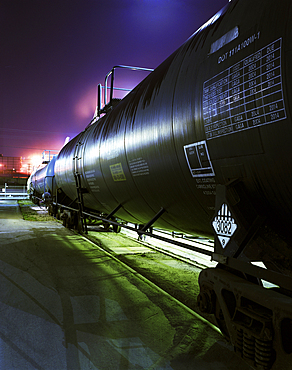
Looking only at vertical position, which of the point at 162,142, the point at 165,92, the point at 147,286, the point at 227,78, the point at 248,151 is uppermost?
the point at 165,92

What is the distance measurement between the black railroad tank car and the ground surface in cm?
66

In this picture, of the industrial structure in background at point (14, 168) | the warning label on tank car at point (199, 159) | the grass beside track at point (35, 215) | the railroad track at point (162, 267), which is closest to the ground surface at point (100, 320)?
the railroad track at point (162, 267)

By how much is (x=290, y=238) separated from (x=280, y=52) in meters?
1.39

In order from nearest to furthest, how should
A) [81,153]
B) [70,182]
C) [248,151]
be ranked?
[248,151]
[81,153]
[70,182]

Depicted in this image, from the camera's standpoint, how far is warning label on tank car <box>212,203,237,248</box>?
7.78 ft

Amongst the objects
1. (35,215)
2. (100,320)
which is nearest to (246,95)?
(100,320)

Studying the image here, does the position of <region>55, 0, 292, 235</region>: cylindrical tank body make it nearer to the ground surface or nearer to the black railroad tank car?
the black railroad tank car

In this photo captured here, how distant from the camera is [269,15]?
2014 millimetres

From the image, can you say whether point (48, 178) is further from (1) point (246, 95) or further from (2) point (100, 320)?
(1) point (246, 95)

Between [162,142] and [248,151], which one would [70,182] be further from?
[248,151]

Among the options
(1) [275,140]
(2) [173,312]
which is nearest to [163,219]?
(2) [173,312]

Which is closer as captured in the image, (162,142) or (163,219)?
(162,142)

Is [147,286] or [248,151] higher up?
[248,151]

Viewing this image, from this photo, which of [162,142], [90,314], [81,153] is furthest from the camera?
[81,153]
